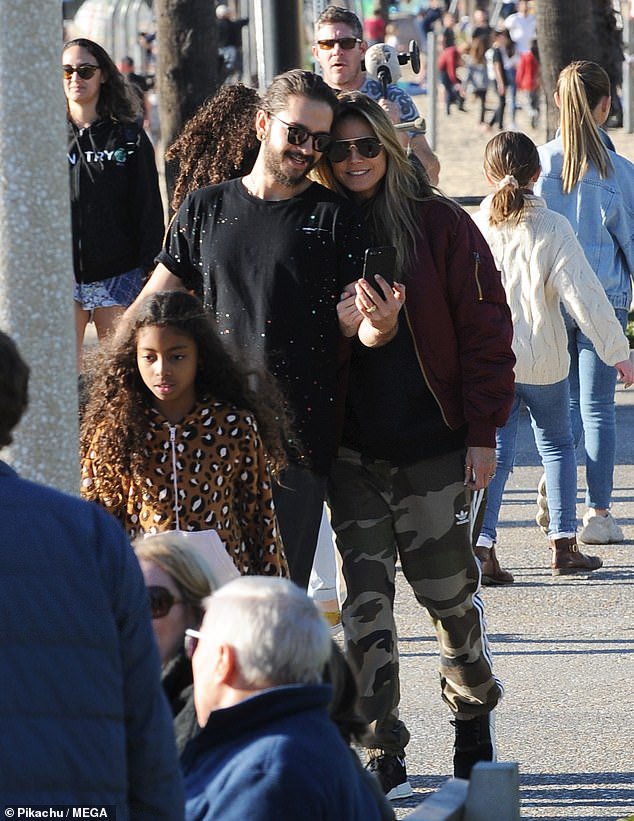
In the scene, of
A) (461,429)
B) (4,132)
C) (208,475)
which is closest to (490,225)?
(461,429)

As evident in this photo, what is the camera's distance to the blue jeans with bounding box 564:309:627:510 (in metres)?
7.51

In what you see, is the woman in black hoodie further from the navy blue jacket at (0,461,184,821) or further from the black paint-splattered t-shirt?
the navy blue jacket at (0,461,184,821)

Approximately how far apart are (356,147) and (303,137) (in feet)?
0.49

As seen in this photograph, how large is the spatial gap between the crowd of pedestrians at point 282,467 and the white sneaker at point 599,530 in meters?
0.49

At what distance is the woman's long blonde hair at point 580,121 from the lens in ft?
23.7

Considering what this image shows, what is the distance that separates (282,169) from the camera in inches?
172

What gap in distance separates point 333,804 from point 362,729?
1.24ft

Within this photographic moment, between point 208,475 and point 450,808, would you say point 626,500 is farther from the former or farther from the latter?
point 450,808

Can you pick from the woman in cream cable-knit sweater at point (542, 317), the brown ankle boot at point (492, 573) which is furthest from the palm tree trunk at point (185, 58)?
the brown ankle boot at point (492, 573)

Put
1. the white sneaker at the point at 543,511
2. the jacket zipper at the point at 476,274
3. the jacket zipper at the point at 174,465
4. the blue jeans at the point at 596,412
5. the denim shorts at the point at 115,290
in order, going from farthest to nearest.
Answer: the white sneaker at the point at 543,511 < the blue jeans at the point at 596,412 < the denim shorts at the point at 115,290 < the jacket zipper at the point at 476,274 < the jacket zipper at the point at 174,465

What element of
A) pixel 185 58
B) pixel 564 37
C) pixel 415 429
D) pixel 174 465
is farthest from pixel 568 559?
pixel 564 37

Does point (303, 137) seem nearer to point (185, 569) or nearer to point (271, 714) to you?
point (185, 569)

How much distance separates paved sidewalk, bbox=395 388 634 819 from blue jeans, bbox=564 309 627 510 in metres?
0.33

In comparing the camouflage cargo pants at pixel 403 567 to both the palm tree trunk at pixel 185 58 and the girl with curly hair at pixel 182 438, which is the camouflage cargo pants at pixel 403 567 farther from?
the palm tree trunk at pixel 185 58
